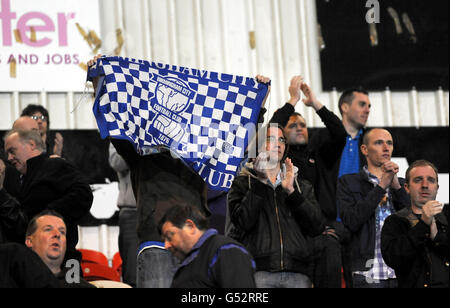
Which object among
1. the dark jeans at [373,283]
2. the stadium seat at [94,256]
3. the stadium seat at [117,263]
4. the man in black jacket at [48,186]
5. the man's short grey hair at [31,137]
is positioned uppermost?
the man's short grey hair at [31,137]

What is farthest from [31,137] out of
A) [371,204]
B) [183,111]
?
[371,204]

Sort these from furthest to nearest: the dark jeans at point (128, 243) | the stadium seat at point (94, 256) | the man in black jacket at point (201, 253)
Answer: the stadium seat at point (94, 256)
the dark jeans at point (128, 243)
the man in black jacket at point (201, 253)

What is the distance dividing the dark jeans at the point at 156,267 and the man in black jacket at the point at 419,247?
1707mm

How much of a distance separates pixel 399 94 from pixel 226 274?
603 cm

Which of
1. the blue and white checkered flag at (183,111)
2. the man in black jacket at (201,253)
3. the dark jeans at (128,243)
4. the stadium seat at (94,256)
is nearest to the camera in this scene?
the man in black jacket at (201,253)

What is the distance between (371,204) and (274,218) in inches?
35.3

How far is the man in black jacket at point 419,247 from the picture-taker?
6.47m

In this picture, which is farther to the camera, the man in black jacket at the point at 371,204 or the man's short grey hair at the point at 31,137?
the man's short grey hair at the point at 31,137

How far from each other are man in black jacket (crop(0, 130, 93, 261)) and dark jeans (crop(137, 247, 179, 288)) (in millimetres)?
1163

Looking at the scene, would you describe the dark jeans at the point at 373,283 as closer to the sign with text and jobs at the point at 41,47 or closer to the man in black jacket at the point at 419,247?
the man in black jacket at the point at 419,247

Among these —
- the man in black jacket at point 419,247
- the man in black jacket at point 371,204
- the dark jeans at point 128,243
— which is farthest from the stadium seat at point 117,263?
the man in black jacket at point 419,247

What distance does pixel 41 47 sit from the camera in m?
9.68

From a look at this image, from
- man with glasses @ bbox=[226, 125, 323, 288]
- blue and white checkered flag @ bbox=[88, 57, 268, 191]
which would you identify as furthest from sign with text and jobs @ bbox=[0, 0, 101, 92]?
man with glasses @ bbox=[226, 125, 323, 288]

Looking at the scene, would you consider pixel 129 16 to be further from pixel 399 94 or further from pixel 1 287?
pixel 1 287
